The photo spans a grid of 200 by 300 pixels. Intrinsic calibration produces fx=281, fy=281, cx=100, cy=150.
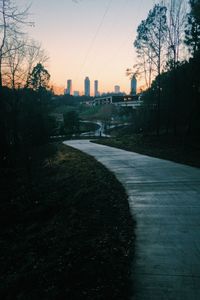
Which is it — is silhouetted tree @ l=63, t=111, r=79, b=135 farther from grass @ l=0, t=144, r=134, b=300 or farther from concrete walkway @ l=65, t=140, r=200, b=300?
concrete walkway @ l=65, t=140, r=200, b=300

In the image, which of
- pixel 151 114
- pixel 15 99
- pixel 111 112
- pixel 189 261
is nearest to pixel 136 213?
pixel 189 261

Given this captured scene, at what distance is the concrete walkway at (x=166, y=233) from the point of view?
401 centimetres

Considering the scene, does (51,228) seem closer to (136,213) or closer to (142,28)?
(136,213)

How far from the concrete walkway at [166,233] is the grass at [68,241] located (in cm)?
27

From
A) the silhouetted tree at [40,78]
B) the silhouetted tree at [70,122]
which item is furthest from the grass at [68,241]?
the silhouetted tree at [70,122]

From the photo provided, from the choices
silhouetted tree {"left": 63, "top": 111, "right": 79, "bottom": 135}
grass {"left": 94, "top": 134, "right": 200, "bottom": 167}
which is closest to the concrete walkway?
grass {"left": 94, "top": 134, "right": 200, "bottom": 167}

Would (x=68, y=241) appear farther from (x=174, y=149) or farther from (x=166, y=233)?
(x=174, y=149)

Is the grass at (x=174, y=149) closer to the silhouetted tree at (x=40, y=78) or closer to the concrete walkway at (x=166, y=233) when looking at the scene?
the concrete walkway at (x=166, y=233)

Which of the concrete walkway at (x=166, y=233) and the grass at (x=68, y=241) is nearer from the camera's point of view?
the concrete walkway at (x=166, y=233)

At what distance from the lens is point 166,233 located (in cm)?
580

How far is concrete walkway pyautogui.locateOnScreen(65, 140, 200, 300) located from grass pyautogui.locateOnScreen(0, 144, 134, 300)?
269 millimetres

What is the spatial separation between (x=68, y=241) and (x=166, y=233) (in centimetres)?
206

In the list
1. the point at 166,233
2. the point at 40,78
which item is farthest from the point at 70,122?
the point at 166,233

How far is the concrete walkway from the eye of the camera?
4.01m
